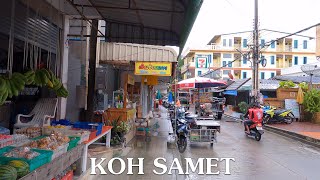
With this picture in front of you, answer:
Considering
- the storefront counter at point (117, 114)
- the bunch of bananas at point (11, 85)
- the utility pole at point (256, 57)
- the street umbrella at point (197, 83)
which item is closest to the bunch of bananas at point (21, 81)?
the bunch of bananas at point (11, 85)

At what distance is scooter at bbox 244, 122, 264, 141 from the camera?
12.7 metres

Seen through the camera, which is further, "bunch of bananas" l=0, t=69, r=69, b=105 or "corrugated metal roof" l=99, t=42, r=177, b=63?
"corrugated metal roof" l=99, t=42, r=177, b=63

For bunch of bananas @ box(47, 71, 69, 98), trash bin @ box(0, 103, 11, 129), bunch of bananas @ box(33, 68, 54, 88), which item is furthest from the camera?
trash bin @ box(0, 103, 11, 129)

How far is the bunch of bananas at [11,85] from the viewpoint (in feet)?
13.4

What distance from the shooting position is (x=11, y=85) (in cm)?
442

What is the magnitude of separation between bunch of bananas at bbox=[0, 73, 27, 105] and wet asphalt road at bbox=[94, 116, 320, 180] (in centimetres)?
253

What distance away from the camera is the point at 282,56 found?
57.8 meters

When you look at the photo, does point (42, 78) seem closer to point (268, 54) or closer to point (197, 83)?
point (197, 83)

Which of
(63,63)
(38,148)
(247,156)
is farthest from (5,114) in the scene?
(247,156)

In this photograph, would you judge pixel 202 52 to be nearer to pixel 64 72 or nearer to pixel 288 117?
pixel 288 117

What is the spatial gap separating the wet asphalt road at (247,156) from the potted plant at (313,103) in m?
6.95

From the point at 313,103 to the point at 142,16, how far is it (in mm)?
13412

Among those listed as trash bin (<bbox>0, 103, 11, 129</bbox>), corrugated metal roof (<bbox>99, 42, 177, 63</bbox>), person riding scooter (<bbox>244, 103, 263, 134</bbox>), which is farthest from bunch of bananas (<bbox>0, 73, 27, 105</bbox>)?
person riding scooter (<bbox>244, 103, 263, 134</bbox>)

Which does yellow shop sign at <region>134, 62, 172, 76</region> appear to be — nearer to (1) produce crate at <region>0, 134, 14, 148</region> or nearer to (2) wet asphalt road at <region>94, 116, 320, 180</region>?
(2) wet asphalt road at <region>94, 116, 320, 180</region>
